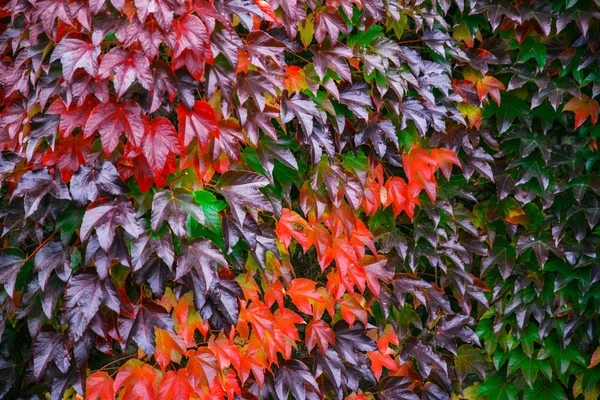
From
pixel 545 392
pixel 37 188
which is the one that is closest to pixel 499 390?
pixel 545 392

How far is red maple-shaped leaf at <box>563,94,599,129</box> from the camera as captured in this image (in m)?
2.82

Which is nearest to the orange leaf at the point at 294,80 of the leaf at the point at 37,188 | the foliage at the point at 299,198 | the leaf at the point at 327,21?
the foliage at the point at 299,198

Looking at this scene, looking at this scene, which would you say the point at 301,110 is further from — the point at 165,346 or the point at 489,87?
the point at 489,87

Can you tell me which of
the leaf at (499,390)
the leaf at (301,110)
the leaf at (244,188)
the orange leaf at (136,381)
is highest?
the leaf at (301,110)

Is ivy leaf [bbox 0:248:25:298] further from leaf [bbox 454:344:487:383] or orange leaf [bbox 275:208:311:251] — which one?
leaf [bbox 454:344:487:383]

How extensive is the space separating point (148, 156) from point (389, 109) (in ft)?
3.52

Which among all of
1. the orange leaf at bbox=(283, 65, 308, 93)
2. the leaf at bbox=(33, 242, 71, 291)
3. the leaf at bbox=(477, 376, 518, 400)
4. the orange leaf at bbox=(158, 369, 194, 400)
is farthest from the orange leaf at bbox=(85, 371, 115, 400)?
the leaf at bbox=(477, 376, 518, 400)

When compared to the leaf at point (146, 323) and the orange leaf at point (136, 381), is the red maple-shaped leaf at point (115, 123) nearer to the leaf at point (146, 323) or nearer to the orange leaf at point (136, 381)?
the leaf at point (146, 323)

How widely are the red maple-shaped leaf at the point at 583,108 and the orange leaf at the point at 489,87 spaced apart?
1.04 ft

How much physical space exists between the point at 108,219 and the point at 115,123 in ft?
0.91

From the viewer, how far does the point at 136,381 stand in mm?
2035

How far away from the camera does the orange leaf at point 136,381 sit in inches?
79.2

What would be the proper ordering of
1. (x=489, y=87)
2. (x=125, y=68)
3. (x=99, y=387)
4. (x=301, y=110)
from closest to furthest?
(x=125, y=68)
(x=99, y=387)
(x=301, y=110)
(x=489, y=87)

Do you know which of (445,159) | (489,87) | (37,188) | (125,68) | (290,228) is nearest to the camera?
(125,68)
